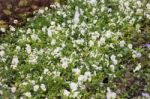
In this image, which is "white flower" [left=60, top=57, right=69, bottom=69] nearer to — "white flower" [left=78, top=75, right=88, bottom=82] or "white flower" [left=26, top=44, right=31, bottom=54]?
"white flower" [left=78, top=75, right=88, bottom=82]

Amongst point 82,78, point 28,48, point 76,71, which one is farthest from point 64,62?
point 28,48

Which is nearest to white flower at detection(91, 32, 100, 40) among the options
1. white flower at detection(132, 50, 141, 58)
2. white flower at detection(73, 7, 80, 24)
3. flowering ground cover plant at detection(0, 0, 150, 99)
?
flowering ground cover plant at detection(0, 0, 150, 99)

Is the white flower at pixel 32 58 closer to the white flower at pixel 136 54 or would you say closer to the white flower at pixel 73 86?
the white flower at pixel 73 86

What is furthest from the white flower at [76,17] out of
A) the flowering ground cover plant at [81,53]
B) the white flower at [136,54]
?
the white flower at [136,54]

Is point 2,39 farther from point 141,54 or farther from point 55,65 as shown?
point 141,54

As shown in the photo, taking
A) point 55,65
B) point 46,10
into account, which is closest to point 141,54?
point 55,65

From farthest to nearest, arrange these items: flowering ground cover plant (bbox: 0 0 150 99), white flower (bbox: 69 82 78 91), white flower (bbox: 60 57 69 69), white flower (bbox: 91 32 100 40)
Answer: white flower (bbox: 91 32 100 40) < white flower (bbox: 60 57 69 69) < flowering ground cover plant (bbox: 0 0 150 99) < white flower (bbox: 69 82 78 91)

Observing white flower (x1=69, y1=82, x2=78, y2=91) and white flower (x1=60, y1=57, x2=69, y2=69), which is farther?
white flower (x1=60, y1=57, x2=69, y2=69)

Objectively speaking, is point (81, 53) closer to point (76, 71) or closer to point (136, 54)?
point (76, 71)
